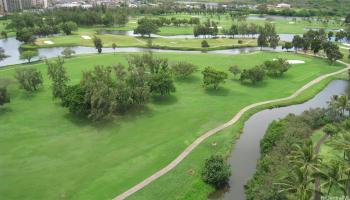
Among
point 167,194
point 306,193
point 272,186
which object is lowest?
point 167,194

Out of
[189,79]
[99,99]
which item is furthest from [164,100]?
[99,99]

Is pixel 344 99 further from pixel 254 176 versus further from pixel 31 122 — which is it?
pixel 31 122

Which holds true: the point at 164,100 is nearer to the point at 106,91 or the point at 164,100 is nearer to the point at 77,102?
the point at 106,91

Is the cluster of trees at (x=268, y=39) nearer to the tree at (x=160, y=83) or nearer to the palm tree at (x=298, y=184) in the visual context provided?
the tree at (x=160, y=83)

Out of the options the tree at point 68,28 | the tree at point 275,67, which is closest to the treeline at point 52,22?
the tree at point 68,28

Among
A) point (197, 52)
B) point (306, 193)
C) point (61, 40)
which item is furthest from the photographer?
point (61, 40)

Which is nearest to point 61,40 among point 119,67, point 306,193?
point 119,67

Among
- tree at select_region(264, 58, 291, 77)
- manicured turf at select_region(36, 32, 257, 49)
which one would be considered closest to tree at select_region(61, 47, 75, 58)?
manicured turf at select_region(36, 32, 257, 49)
